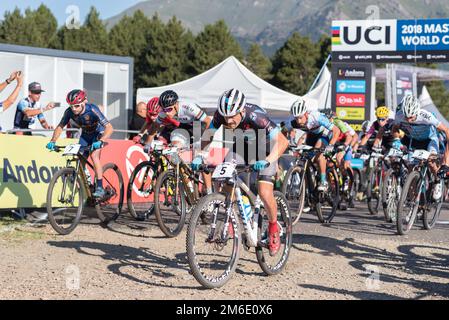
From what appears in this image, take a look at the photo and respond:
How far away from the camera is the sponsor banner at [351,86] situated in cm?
2303

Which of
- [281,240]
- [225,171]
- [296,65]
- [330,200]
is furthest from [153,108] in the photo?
[296,65]

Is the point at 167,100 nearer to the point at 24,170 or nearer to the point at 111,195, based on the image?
the point at 111,195

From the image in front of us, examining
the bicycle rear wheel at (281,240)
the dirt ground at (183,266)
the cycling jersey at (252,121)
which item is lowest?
the dirt ground at (183,266)

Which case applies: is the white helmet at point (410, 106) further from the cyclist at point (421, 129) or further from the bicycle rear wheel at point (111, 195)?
the bicycle rear wheel at point (111, 195)

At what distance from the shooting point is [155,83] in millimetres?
52906

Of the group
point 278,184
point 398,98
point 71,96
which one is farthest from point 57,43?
point 71,96

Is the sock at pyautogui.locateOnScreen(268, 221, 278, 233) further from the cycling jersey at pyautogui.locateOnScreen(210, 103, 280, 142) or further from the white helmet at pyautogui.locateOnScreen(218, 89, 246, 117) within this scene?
the white helmet at pyautogui.locateOnScreen(218, 89, 246, 117)

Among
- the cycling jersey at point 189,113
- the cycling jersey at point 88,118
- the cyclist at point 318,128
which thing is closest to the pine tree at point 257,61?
the cyclist at point 318,128

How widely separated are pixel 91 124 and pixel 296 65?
47372 mm

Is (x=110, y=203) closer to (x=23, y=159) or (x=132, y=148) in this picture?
(x=23, y=159)

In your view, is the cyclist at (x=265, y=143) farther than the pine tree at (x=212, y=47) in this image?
No

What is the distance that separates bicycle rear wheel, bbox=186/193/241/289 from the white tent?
15104mm

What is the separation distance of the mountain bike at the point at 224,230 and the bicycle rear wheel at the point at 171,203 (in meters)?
2.35

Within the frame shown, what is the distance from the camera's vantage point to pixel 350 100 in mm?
23062
